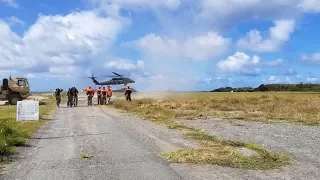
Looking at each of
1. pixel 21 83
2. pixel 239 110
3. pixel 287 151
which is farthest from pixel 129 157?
pixel 21 83

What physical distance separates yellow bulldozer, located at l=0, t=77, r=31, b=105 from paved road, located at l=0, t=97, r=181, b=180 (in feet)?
104

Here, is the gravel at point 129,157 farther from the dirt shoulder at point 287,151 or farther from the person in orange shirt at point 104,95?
the person in orange shirt at point 104,95

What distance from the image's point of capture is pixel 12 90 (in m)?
46.2

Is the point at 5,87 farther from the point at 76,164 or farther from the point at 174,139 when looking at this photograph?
the point at 76,164

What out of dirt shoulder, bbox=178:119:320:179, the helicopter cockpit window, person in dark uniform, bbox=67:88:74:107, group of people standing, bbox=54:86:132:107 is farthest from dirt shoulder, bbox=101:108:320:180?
the helicopter cockpit window

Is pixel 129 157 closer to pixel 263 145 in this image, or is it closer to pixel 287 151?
pixel 287 151

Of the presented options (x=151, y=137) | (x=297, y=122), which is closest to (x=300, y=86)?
(x=297, y=122)

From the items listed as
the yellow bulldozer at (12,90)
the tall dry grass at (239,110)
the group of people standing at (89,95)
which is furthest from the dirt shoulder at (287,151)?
the yellow bulldozer at (12,90)

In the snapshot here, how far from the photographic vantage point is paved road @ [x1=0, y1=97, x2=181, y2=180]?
915cm

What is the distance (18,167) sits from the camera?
396 inches

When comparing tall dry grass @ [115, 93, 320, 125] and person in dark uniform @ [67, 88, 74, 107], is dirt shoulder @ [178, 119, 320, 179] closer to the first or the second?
tall dry grass @ [115, 93, 320, 125]

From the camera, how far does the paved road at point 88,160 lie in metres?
9.15

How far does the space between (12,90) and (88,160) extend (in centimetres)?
3787

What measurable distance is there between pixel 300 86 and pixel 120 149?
14048 centimetres
